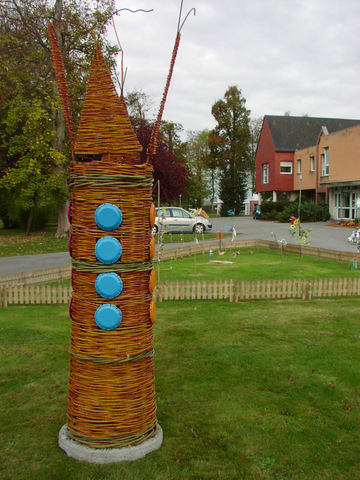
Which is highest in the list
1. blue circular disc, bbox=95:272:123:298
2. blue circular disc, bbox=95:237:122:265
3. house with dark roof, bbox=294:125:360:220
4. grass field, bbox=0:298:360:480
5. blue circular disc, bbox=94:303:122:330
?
house with dark roof, bbox=294:125:360:220

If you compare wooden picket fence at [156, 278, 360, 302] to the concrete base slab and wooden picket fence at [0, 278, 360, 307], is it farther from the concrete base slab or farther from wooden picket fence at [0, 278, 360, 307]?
the concrete base slab

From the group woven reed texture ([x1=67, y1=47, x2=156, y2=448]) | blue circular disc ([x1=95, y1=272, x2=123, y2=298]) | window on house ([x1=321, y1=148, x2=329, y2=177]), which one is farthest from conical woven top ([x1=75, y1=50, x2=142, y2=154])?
window on house ([x1=321, y1=148, x2=329, y2=177])

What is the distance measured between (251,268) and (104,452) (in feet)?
40.4

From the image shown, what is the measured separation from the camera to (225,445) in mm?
4062

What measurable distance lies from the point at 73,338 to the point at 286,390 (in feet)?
9.46

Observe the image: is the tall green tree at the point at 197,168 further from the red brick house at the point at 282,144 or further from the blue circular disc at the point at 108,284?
the blue circular disc at the point at 108,284

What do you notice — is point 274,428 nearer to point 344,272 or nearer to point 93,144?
point 93,144

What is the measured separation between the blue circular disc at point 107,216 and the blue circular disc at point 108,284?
15.3 inches

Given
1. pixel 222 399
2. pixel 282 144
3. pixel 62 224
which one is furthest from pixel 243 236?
pixel 222 399

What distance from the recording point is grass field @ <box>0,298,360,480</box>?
3705 mm

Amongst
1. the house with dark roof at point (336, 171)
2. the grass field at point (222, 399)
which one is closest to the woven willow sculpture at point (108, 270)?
the grass field at point (222, 399)

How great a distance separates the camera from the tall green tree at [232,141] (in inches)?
2085

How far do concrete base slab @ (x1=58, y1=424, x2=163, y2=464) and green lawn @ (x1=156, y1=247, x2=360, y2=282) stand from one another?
947 centimetres

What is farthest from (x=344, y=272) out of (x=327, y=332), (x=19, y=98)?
(x=19, y=98)
